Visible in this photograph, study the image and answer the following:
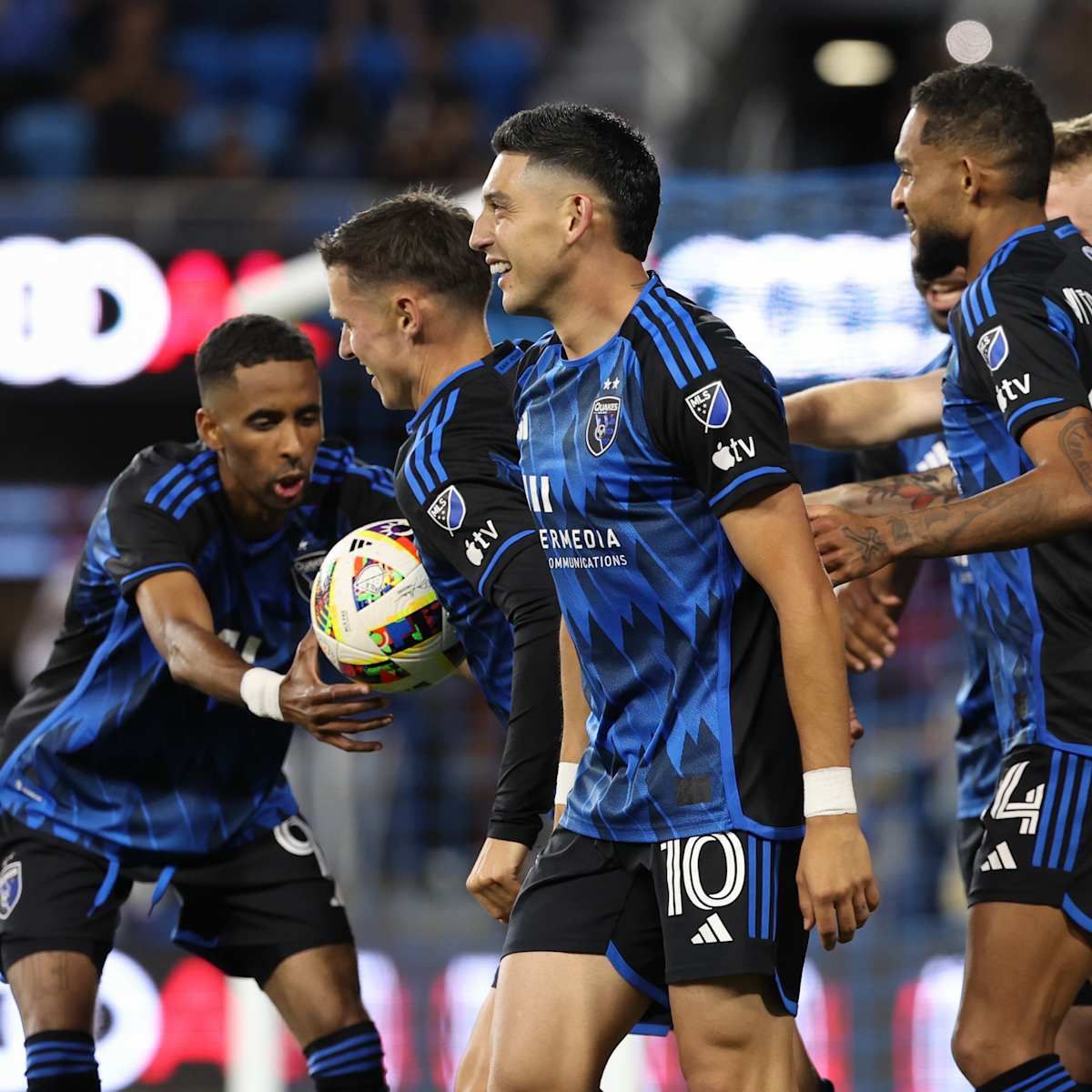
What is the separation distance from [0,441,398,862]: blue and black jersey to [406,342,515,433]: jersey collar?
77 cm

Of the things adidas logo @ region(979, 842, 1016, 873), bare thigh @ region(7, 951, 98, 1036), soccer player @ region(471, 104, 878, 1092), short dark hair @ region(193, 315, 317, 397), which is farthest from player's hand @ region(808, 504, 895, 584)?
bare thigh @ region(7, 951, 98, 1036)

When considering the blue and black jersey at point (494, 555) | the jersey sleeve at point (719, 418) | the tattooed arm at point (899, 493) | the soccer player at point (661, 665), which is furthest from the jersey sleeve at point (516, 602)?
the tattooed arm at point (899, 493)

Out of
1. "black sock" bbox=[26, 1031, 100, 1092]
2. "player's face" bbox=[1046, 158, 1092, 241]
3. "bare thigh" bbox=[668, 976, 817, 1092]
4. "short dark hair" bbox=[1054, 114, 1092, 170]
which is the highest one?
"short dark hair" bbox=[1054, 114, 1092, 170]

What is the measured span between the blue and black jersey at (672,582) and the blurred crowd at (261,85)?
32.9 feet

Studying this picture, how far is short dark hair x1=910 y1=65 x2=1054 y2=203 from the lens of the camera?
3924 millimetres

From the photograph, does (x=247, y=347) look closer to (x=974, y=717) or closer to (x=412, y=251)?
(x=412, y=251)

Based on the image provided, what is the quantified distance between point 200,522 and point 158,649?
36cm

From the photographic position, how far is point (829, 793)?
3.13 meters

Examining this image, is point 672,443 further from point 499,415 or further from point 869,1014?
point 869,1014

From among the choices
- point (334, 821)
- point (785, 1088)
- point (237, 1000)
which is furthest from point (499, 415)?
point (334, 821)

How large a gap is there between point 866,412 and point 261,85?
11.2 m

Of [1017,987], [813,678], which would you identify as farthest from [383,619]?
[1017,987]

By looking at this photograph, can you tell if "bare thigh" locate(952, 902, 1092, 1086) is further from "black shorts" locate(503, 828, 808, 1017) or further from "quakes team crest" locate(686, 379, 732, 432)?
"quakes team crest" locate(686, 379, 732, 432)

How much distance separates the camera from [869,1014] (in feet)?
27.3
